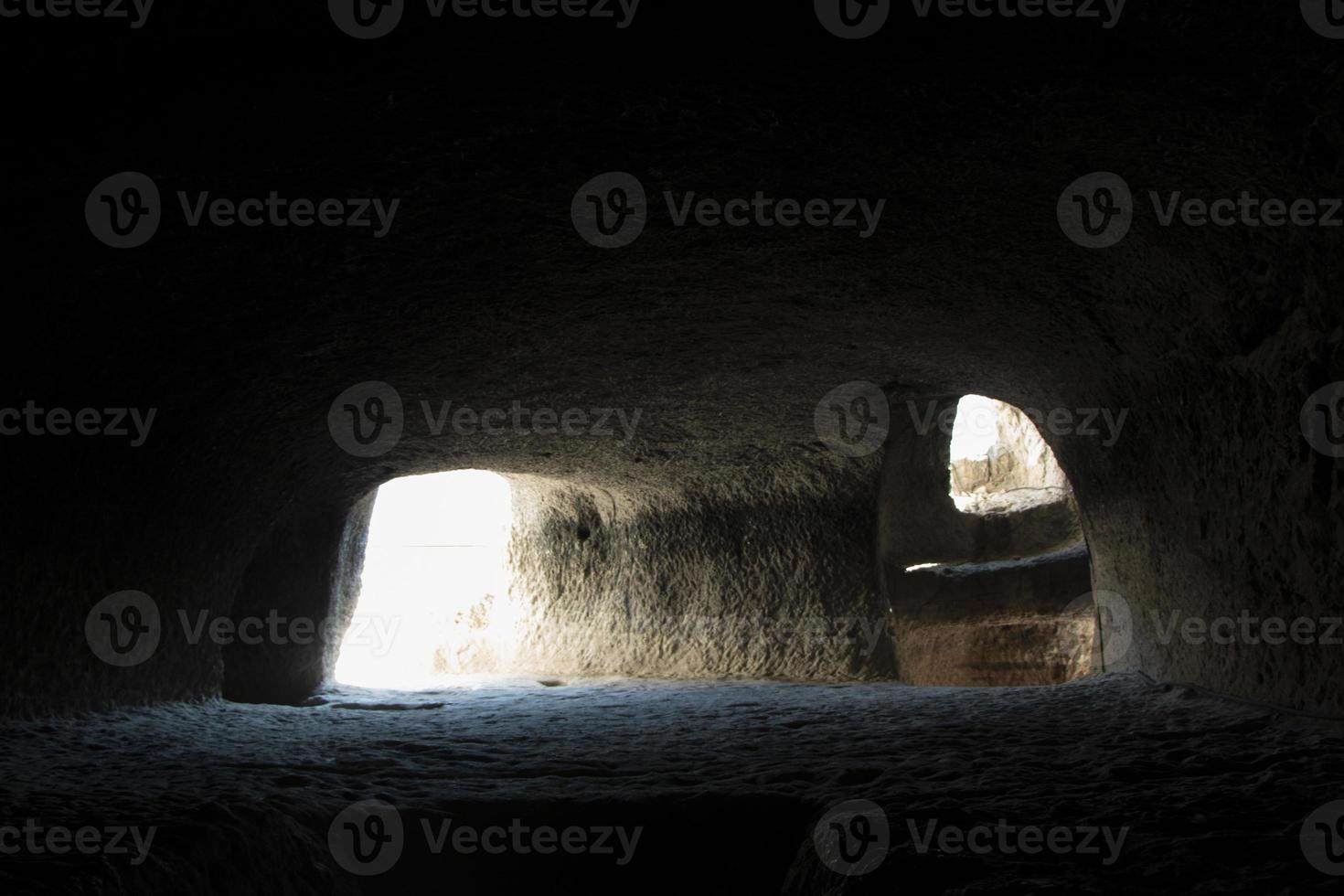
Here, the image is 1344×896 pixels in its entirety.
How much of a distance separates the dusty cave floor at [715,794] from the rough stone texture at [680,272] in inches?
21.8

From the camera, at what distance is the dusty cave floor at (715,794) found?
183 centimetres

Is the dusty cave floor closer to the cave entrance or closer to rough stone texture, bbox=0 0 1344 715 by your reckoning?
rough stone texture, bbox=0 0 1344 715

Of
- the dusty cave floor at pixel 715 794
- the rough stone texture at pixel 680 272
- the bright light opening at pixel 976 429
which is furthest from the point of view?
the bright light opening at pixel 976 429

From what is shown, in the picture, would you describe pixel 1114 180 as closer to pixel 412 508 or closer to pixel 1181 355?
pixel 1181 355

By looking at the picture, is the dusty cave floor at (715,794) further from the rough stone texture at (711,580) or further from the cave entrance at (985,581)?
the cave entrance at (985,581)

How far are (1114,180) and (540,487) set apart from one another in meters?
6.10

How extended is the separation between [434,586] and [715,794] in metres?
9.95

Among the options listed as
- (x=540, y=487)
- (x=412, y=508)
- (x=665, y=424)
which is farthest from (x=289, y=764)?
(x=412, y=508)

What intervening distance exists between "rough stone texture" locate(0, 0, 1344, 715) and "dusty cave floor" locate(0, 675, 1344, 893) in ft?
1.82

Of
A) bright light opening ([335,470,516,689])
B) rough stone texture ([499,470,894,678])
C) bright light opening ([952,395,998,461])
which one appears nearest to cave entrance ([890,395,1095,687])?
rough stone texture ([499,470,894,678])

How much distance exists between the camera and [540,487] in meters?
8.42

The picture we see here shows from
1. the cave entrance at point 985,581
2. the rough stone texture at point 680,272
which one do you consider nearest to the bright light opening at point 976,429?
the cave entrance at point 985,581

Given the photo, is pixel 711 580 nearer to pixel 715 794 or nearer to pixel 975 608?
pixel 975 608

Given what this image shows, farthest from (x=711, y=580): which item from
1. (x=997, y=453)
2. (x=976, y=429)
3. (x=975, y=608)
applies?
(x=976, y=429)
